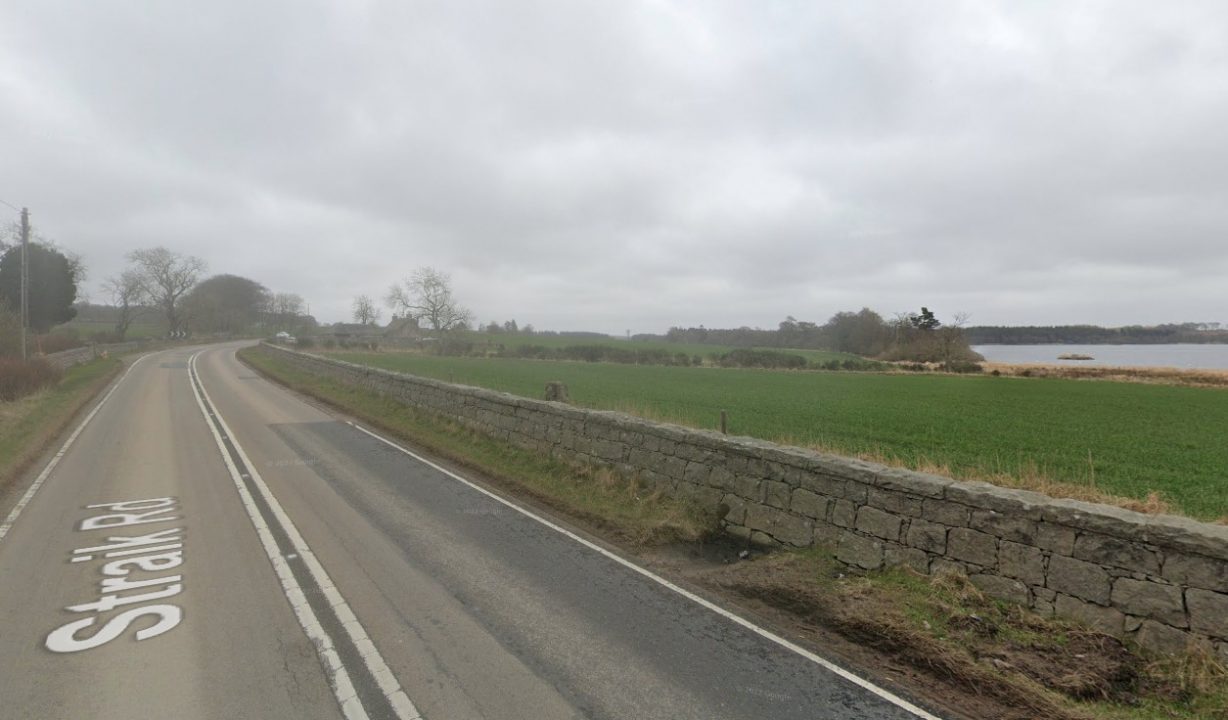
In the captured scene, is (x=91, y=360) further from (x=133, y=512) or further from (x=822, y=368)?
(x=822, y=368)

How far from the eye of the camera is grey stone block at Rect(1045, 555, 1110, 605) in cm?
451

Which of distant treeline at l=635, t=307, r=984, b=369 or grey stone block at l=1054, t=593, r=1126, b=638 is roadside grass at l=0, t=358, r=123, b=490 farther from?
distant treeline at l=635, t=307, r=984, b=369

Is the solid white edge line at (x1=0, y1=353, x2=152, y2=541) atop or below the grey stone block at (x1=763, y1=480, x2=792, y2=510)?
below

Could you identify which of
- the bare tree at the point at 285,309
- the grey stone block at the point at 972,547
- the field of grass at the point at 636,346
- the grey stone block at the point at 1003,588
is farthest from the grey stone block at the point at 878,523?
the bare tree at the point at 285,309

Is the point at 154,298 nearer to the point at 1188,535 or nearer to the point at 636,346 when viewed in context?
the point at 636,346

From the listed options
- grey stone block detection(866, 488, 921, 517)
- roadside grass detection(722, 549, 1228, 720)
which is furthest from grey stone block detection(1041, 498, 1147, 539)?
grey stone block detection(866, 488, 921, 517)

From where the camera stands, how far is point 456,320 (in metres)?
90.9

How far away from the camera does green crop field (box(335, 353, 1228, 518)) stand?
9.78 m

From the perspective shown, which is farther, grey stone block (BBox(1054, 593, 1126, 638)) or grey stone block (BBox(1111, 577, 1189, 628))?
grey stone block (BBox(1054, 593, 1126, 638))

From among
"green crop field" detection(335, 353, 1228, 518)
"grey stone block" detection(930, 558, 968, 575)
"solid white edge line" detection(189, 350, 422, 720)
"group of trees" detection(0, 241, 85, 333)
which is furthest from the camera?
"group of trees" detection(0, 241, 85, 333)

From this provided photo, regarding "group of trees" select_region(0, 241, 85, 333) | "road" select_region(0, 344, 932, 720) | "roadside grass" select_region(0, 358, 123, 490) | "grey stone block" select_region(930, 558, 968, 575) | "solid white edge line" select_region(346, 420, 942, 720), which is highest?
"group of trees" select_region(0, 241, 85, 333)

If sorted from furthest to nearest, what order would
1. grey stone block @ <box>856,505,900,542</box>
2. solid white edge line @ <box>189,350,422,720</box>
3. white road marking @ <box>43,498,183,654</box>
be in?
1. grey stone block @ <box>856,505,900,542</box>
2. white road marking @ <box>43,498,183,654</box>
3. solid white edge line @ <box>189,350,422,720</box>

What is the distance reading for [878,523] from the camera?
19.7 ft

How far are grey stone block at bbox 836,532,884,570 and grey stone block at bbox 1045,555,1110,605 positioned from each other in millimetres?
1454
